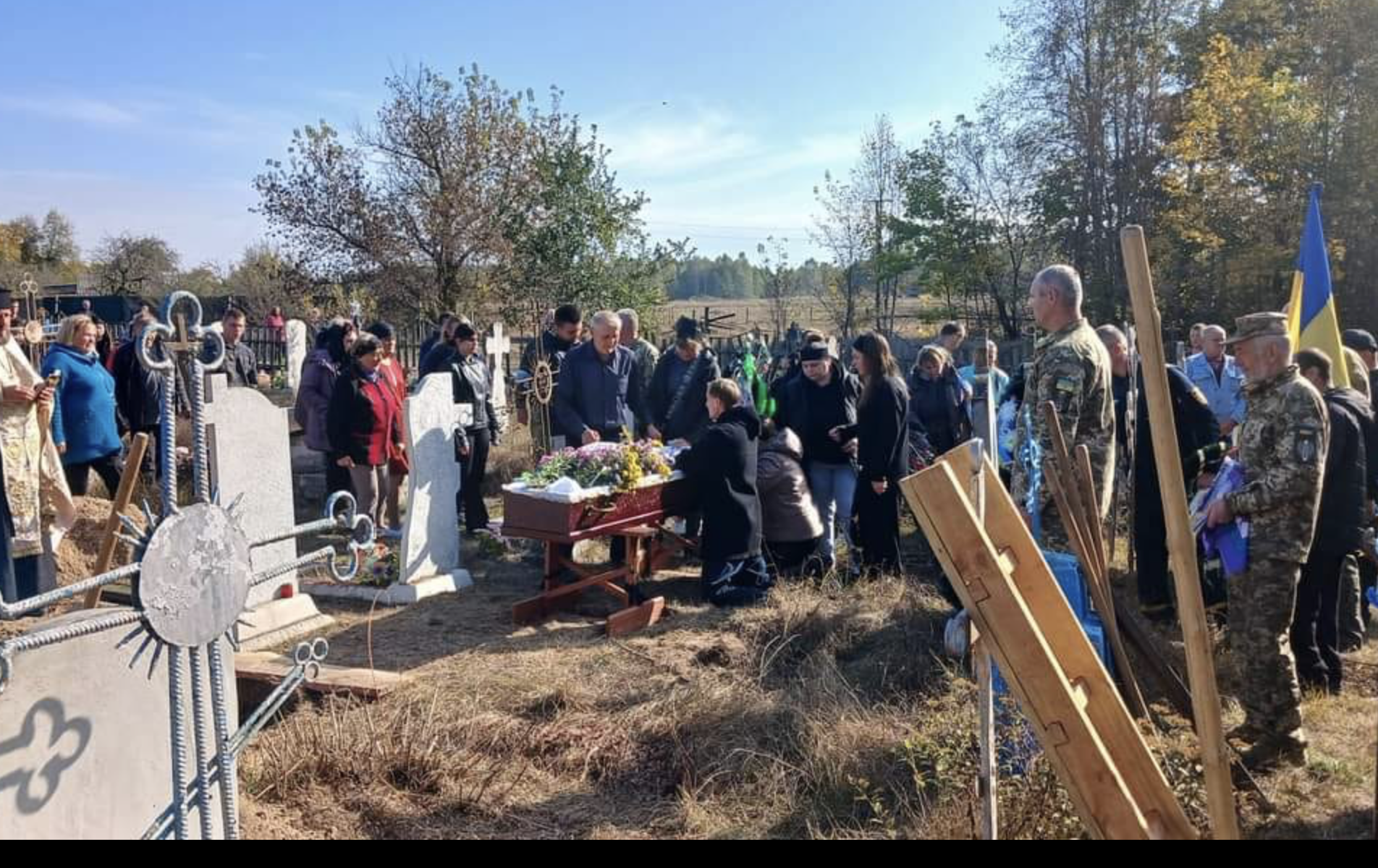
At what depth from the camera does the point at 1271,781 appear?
4.08 meters

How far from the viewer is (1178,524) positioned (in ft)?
7.06

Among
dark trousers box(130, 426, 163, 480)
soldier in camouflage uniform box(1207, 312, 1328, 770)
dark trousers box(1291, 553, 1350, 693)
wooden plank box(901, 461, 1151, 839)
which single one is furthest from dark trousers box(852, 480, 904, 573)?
dark trousers box(130, 426, 163, 480)

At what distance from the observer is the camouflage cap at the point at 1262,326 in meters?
4.20

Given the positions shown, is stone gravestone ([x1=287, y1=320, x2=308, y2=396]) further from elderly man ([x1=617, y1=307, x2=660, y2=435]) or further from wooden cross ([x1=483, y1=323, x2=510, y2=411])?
elderly man ([x1=617, y1=307, x2=660, y2=435])

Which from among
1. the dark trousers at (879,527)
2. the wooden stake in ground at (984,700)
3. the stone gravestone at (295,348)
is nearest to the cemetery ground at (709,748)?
the wooden stake in ground at (984,700)

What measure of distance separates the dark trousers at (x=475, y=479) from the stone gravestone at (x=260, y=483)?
2195 millimetres

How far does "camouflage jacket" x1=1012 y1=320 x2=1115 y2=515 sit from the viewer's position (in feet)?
14.8

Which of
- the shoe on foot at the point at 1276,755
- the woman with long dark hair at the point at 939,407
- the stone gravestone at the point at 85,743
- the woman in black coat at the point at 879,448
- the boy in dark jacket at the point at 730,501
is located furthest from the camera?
the woman with long dark hair at the point at 939,407

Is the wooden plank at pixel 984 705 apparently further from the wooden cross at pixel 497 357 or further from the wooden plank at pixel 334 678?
the wooden cross at pixel 497 357

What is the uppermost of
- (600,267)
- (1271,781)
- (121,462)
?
(600,267)

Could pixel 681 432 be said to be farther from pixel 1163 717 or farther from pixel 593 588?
pixel 1163 717

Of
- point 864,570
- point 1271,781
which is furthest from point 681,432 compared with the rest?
point 1271,781

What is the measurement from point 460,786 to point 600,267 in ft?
47.5

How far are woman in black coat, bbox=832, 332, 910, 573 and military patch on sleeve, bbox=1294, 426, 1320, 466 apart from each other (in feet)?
10.0
